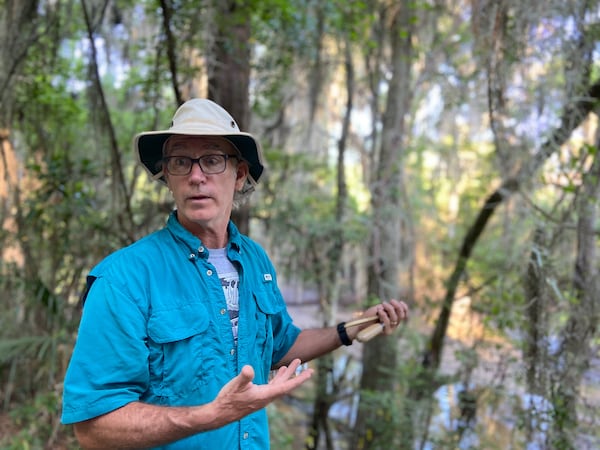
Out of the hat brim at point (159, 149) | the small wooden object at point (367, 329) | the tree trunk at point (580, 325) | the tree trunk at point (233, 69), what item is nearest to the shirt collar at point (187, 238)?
the hat brim at point (159, 149)

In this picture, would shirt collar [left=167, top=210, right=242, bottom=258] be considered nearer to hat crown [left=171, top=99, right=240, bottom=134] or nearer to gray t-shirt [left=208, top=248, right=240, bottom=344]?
gray t-shirt [left=208, top=248, right=240, bottom=344]

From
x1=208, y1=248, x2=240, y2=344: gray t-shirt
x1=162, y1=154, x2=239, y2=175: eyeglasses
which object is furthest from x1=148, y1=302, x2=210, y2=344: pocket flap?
x1=162, y1=154, x2=239, y2=175: eyeglasses

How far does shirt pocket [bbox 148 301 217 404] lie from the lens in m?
1.36

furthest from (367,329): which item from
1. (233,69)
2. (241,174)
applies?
(233,69)

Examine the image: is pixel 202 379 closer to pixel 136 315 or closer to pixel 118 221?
pixel 136 315

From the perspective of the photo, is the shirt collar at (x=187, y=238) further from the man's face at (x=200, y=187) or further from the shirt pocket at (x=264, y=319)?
the shirt pocket at (x=264, y=319)

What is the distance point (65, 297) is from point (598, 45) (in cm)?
469

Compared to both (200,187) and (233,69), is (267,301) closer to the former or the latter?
(200,187)

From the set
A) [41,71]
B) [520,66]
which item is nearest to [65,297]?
[41,71]

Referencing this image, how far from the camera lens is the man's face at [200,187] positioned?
1.57 m

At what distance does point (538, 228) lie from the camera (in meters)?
3.80

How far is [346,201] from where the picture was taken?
780 centimetres

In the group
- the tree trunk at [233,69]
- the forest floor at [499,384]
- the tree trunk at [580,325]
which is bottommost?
the forest floor at [499,384]

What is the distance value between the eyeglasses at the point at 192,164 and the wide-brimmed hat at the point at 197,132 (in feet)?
0.25
